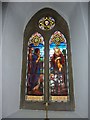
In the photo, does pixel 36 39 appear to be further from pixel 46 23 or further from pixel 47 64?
pixel 47 64

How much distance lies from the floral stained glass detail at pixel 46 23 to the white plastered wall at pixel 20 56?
1.07 feet

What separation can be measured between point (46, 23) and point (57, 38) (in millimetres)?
402

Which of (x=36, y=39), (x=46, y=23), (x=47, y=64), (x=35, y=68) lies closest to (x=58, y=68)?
(x=47, y=64)

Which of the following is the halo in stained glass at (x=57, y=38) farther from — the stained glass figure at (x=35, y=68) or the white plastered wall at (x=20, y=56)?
the white plastered wall at (x=20, y=56)

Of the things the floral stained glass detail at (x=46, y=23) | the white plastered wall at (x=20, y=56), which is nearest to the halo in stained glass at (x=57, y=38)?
the floral stained glass detail at (x=46, y=23)

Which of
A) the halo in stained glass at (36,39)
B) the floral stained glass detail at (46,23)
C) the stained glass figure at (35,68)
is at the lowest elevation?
the stained glass figure at (35,68)

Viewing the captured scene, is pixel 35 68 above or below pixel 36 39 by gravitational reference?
below

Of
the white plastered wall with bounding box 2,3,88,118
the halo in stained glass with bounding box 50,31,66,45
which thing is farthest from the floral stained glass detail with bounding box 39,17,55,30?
the white plastered wall with bounding box 2,3,88,118

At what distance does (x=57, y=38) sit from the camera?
14.3 ft

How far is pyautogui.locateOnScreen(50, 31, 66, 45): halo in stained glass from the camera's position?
14.2ft

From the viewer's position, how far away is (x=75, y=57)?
3.76 m

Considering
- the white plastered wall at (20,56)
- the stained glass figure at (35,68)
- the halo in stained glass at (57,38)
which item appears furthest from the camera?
the halo in stained glass at (57,38)

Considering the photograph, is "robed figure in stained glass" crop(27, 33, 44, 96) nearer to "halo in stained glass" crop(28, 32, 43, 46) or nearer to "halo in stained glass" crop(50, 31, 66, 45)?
"halo in stained glass" crop(28, 32, 43, 46)

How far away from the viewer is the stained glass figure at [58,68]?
4.05 metres
